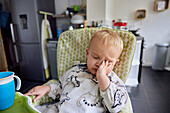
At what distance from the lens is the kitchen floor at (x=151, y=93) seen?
1.56 metres

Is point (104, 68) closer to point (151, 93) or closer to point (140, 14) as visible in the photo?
point (151, 93)

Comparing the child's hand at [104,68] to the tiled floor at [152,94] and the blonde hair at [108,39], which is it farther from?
the tiled floor at [152,94]

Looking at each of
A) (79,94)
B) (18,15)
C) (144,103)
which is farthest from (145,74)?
(18,15)

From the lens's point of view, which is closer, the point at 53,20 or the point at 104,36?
the point at 104,36

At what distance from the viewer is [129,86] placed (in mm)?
2090

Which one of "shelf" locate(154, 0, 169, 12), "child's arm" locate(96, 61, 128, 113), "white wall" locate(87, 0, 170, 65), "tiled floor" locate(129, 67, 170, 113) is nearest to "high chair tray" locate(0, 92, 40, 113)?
"child's arm" locate(96, 61, 128, 113)

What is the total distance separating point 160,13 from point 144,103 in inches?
93.5

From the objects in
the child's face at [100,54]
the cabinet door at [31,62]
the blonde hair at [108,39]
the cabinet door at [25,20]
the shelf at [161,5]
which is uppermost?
the shelf at [161,5]

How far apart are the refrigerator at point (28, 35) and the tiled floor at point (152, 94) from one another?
1798mm

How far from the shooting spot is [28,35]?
217 centimetres

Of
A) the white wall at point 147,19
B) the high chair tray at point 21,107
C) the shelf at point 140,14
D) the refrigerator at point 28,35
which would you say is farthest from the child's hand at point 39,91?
the shelf at point 140,14

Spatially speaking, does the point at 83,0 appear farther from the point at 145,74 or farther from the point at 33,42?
the point at 145,74

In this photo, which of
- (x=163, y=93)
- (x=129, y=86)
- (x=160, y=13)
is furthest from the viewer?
(x=160, y=13)

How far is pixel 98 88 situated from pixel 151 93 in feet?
5.42
